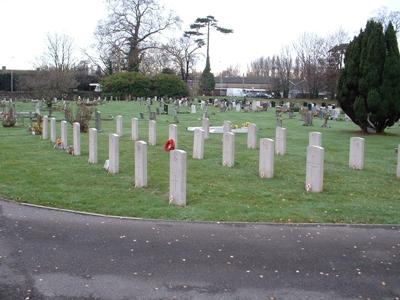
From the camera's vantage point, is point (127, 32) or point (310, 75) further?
point (310, 75)

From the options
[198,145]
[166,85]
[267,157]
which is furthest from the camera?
[166,85]

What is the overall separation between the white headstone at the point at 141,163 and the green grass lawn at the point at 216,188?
0.21 metres

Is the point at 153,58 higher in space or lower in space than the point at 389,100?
higher

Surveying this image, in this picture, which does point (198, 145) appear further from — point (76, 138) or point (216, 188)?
point (216, 188)

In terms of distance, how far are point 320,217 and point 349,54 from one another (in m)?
17.3

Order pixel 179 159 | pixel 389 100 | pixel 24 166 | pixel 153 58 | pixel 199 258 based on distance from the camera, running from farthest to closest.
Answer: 1. pixel 153 58
2. pixel 389 100
3. pixel 24 166
4. pixel 179 159
5. pixel 199 258

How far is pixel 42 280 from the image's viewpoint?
203 inches

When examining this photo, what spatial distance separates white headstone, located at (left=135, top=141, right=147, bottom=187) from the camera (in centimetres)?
988

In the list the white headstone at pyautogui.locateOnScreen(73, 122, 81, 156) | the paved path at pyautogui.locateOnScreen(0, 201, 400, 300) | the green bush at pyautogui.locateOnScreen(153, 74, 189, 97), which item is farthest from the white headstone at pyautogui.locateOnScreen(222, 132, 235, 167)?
the green bush at pyautogui.locateOnScreen(153, 74, 189, 97)

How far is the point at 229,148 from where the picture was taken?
42.0 feet

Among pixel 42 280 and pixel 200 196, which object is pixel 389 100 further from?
pixel 42 280

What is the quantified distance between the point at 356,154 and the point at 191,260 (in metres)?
8.13

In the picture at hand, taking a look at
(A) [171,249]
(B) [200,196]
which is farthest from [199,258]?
(B) [200,196]

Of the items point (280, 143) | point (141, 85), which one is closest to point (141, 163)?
point (280, 143)
